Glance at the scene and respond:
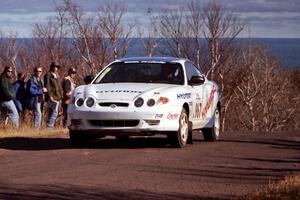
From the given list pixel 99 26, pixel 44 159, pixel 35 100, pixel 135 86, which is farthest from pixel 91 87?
pixel 99 26

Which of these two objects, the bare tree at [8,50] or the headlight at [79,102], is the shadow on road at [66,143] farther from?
the bare tree at [8,50]

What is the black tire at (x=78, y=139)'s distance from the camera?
535 inches

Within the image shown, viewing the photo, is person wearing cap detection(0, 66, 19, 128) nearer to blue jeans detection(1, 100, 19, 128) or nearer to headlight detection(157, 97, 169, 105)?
blue jeans detection(1, 100, 19, 128)

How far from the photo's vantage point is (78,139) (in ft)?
45.0

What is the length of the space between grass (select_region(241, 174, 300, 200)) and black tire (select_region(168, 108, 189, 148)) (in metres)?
4.81

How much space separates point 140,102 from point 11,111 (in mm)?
5453

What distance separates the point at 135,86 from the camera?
44.5ft

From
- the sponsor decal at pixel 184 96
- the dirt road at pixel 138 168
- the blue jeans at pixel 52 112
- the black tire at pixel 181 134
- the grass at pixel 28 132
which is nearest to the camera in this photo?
the dirt road at pixel 138 168

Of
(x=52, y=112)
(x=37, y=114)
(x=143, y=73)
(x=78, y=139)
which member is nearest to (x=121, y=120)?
(x=78, y=139)

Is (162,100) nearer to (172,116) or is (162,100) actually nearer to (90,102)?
(172,116)

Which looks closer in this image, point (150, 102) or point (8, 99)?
point (150, 102)

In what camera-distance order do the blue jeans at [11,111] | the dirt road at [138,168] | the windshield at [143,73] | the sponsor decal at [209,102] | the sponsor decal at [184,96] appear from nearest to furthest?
the dirt road at [138,168] → the sponsor decal at [184,96] → the windshield at [143,73] → the sponsor decal at [209,102] → the blue jeans at [11,111]

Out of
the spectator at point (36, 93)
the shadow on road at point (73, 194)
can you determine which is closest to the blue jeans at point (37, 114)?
the spectator at point (36, 93)

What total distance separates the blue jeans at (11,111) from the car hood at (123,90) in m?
4.31
